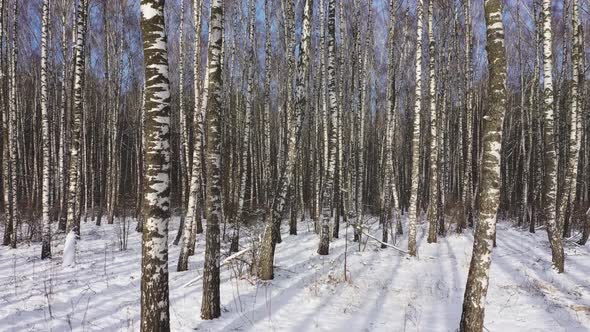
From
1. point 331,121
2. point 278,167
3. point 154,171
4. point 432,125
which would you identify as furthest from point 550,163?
point 154,171

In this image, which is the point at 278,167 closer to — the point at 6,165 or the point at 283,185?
the point at 283,185

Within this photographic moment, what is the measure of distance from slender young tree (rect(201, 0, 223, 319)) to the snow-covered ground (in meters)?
0.41

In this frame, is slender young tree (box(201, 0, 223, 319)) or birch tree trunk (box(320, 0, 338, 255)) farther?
birch tree trunk (box(320, 0, 338, 255))

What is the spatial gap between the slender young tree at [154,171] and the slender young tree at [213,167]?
136 cm

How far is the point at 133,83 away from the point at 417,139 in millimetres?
21488

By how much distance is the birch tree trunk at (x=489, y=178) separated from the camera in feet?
16.1

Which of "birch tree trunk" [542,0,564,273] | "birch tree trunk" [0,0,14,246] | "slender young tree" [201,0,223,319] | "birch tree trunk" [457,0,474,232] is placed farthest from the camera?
"birch tree trunk" [457,0,474,232]

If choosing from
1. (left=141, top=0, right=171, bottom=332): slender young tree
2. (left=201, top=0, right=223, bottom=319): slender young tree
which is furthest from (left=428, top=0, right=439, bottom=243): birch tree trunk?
(left=141, top=0, right=171, bottom=332): slender young tree

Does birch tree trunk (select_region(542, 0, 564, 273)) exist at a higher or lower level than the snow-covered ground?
higher

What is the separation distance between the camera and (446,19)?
1653 cm

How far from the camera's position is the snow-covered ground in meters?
5.87

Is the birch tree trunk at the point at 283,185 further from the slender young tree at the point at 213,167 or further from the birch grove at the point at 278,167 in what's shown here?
the slender young tree at the point at 213,167

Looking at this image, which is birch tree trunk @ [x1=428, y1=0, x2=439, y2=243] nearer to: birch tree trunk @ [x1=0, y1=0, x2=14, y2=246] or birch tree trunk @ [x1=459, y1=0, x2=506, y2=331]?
birch tree trunk @ [x1=459, y1=0, x2=506, y2=331]

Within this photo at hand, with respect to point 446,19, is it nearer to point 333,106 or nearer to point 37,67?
point 333,106
